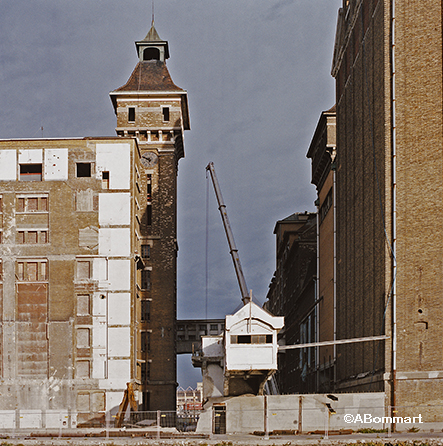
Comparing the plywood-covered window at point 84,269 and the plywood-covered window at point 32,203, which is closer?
the plywood-covered window at point 84,269

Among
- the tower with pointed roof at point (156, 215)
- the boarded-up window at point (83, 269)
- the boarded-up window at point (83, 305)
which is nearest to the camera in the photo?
the boarded-up window at point (83, 305)

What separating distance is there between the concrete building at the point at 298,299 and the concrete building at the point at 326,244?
9.56 ft

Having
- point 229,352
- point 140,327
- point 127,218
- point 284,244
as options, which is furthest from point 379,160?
point 284,244

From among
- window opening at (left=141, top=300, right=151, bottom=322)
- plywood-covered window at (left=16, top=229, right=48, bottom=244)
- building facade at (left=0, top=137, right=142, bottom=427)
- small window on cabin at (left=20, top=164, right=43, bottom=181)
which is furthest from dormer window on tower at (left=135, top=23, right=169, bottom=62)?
plywood-covered window at (left=16, top=229, right=48, bottom=244)

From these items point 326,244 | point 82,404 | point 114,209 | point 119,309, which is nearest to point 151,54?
point 114,209

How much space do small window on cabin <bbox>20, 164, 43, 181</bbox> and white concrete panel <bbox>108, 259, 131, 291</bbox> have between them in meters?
9.47

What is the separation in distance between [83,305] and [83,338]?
8.64 feet

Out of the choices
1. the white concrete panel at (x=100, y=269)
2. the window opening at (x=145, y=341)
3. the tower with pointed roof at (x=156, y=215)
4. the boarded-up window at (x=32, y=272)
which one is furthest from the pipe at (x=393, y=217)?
the window opening at (x=145, y=341)

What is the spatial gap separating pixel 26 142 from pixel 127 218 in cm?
1059

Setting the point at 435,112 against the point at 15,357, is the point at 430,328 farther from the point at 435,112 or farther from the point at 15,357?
the point at 15,357

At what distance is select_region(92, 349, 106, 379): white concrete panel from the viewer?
5953 cm

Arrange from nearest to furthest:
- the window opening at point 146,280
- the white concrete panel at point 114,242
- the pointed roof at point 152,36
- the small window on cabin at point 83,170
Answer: the white concrete panel at point 114,242
the small window on cabin at point 83,170
the window opening at point 146,280
the pointed roof at point 152,36

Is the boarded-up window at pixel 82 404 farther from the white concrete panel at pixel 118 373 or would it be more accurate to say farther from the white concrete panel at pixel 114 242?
the white concrete panel at pixel 114 242

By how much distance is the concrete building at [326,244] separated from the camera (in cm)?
6281
